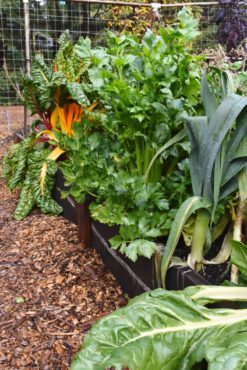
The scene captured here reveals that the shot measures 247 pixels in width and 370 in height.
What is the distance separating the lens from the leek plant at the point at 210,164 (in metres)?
1.59

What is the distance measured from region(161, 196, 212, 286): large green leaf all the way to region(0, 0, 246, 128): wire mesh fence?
17.4 ft

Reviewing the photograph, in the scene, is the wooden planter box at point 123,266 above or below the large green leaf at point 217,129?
below

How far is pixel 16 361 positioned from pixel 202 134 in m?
1.15

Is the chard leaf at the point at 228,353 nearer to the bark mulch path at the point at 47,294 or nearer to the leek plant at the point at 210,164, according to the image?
the leek plant at the point at 210,164

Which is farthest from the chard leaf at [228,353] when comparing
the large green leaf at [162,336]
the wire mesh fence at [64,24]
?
the wire mesh fence at [64,24]

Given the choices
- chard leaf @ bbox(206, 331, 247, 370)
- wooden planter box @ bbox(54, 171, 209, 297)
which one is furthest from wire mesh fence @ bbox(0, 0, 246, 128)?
chard leaf @ bbox(206, 331, 247, 370)

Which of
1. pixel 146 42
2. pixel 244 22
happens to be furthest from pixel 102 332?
pixel 244 22

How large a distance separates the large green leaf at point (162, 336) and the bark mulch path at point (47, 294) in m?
0.66

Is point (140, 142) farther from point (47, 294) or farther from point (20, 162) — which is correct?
point (20, 162)

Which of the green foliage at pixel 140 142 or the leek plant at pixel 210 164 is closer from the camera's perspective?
the leek plant at pixel 210 164

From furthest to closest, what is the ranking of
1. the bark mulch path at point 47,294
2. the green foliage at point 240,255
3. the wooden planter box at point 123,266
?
1. the bark mulch path at point 47,294
2. the wooden planter box at point 123,266
3. the green foliage at point 240,255

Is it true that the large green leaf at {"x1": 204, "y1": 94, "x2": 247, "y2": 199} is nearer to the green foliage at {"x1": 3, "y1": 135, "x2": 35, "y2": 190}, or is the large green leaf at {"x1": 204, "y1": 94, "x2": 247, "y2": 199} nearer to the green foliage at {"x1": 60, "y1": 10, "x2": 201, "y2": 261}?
the green foliage at {"x1": 60, "y1": 10, "x2": 201, "y2": 261}

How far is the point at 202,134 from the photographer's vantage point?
170 centimetres

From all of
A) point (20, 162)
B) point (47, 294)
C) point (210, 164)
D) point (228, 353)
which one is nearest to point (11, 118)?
point (20, 162)
